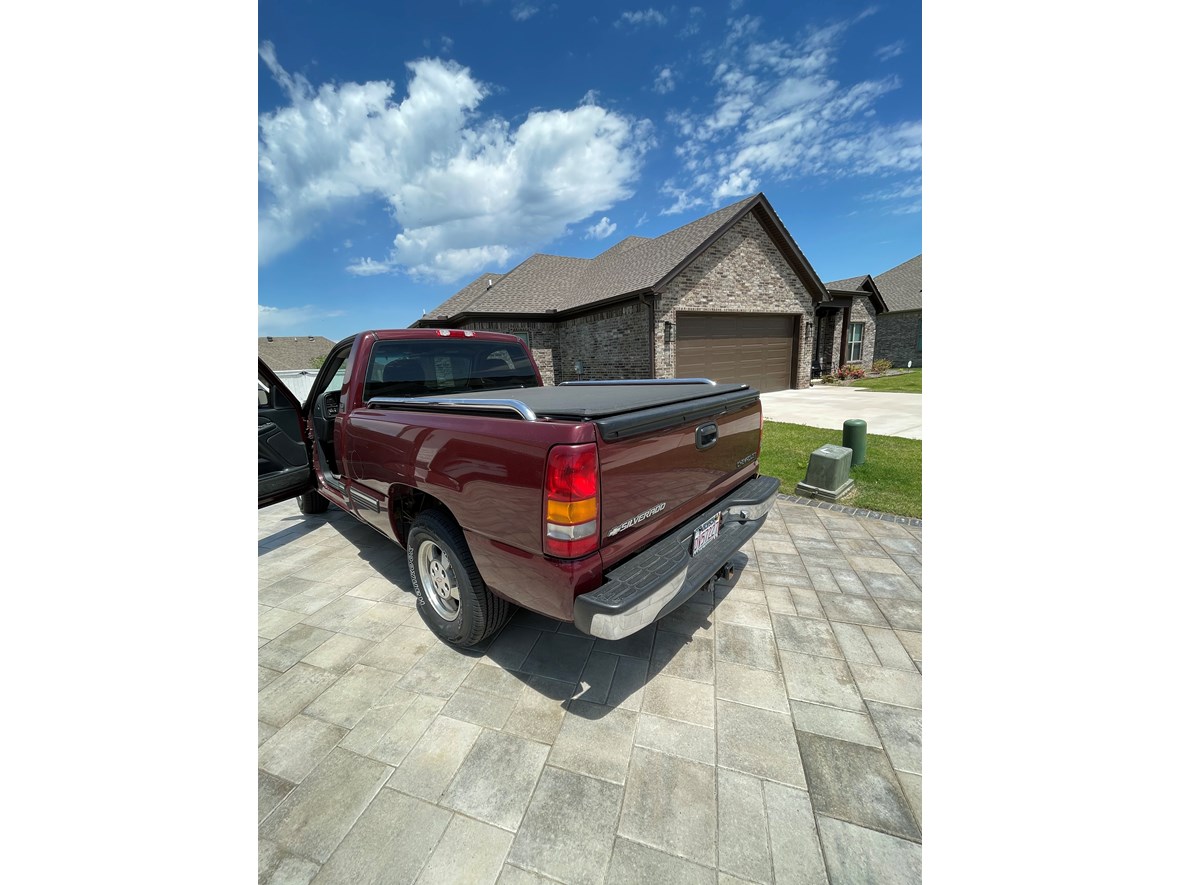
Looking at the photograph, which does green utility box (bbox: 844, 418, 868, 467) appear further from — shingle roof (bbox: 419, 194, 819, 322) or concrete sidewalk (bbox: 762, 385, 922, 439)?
shingle roof (bbox: 419, 194, 819, 322)

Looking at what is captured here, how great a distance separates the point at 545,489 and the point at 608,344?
13.4m

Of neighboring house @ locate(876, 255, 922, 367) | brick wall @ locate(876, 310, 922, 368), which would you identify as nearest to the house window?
neighboring house @ locate(876, 255, 922, 367)

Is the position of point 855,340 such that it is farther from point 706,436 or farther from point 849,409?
point 706,436

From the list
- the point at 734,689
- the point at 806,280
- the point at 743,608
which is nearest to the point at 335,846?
the point at 734,689

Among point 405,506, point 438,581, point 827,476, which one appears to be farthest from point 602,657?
point 827,476

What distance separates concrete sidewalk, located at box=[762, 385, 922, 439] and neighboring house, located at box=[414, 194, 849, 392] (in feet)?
5.92

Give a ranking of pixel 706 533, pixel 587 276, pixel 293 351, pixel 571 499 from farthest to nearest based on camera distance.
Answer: pixel 293 351 → pixel 587 276 → pixel 706 533 → pixel 571 499

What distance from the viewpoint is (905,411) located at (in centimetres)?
1072

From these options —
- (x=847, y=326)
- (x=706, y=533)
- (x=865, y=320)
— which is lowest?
(x=706, y=533)

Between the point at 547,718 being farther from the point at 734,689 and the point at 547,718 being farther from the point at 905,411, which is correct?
the point at 905,411

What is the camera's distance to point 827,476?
5062 mm

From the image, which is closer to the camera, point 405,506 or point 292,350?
point 405,506

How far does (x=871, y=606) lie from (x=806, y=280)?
1618 cm

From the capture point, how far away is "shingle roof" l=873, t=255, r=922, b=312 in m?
26.9
